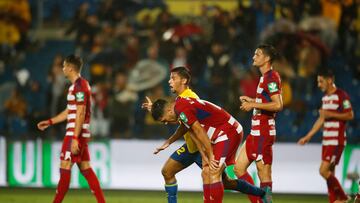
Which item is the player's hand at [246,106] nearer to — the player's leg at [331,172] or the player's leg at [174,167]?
the player's leg at [174,167]

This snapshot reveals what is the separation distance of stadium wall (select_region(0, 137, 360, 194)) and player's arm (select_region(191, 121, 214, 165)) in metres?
4.12

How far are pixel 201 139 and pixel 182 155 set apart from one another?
2.77 ft

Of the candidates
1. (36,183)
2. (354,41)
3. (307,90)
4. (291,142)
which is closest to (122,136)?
(36,183)

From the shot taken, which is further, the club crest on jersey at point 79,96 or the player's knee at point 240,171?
the club crest on jersey at point 79,96

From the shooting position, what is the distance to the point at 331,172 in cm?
881

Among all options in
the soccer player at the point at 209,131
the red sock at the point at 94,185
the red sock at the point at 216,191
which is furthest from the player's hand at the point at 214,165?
the red sock at the point at 94,185

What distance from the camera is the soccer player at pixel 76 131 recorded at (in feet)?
25.9

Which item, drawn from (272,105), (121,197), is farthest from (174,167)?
(121,197)

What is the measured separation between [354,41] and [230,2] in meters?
2.47

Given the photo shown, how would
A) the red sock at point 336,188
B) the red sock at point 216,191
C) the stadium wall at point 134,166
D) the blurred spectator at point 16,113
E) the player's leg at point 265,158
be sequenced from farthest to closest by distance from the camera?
the blurred spectator at point 16,113, the stadium wall at point 134,166, the red sock at point 336,188, the player's leg at point 265,158, the red sock at point 216,191

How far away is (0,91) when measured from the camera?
13.6 m

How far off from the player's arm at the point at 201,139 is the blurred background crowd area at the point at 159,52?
5253 mm

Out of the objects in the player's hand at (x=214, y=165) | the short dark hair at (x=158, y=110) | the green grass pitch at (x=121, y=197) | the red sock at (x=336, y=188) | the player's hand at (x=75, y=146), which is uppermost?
the short dark hair at (x=158, y=110)

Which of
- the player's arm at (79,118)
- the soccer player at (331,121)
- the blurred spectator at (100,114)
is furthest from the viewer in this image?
the blurred spectator at (100,114)
